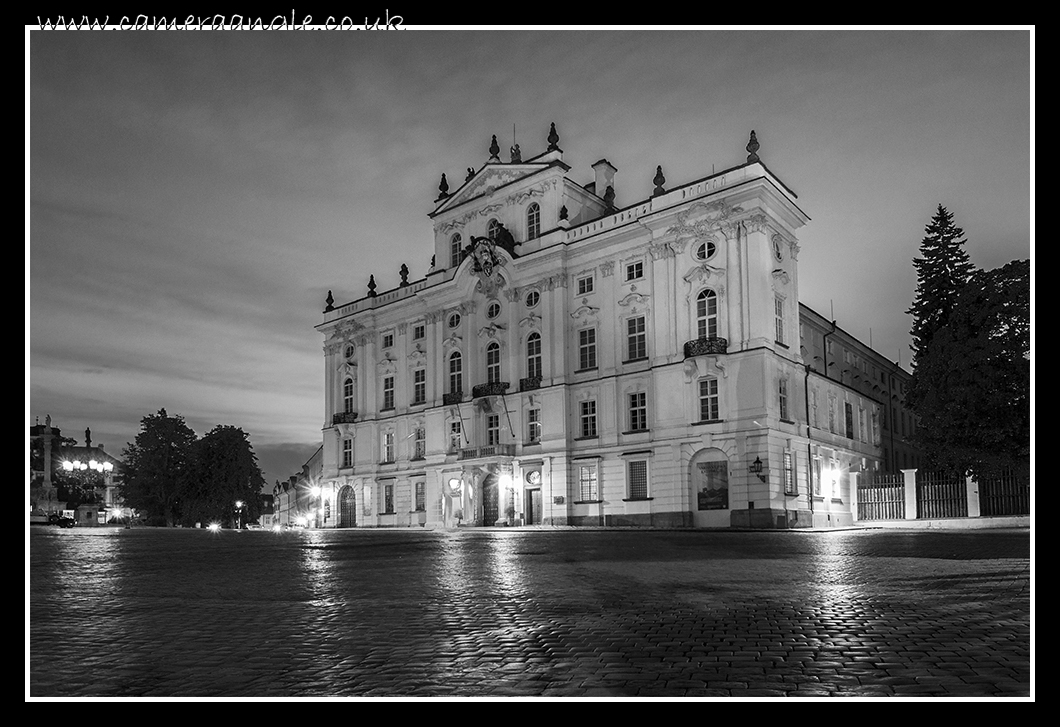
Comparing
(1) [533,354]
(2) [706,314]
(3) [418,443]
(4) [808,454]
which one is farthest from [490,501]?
(4) [808,454]

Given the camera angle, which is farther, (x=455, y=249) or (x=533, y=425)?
(x=455, y=249)

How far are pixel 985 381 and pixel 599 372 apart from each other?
20124mm

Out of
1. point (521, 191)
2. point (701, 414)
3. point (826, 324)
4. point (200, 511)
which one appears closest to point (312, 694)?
point (701, 414)

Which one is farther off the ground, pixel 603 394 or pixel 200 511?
pixel 603 394

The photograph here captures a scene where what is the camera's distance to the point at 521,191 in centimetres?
5959

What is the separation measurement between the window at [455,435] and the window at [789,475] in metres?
20.9

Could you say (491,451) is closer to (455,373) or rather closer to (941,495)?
(455,373)

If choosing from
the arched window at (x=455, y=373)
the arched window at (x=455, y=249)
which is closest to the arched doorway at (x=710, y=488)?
the arched window at (x=455, y=373)

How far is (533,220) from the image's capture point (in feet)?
195

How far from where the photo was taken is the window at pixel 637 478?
50.8 m

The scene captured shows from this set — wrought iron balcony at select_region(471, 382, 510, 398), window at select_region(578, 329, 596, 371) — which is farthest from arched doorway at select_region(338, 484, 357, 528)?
window at select_region(578, 329, 596, 371)
